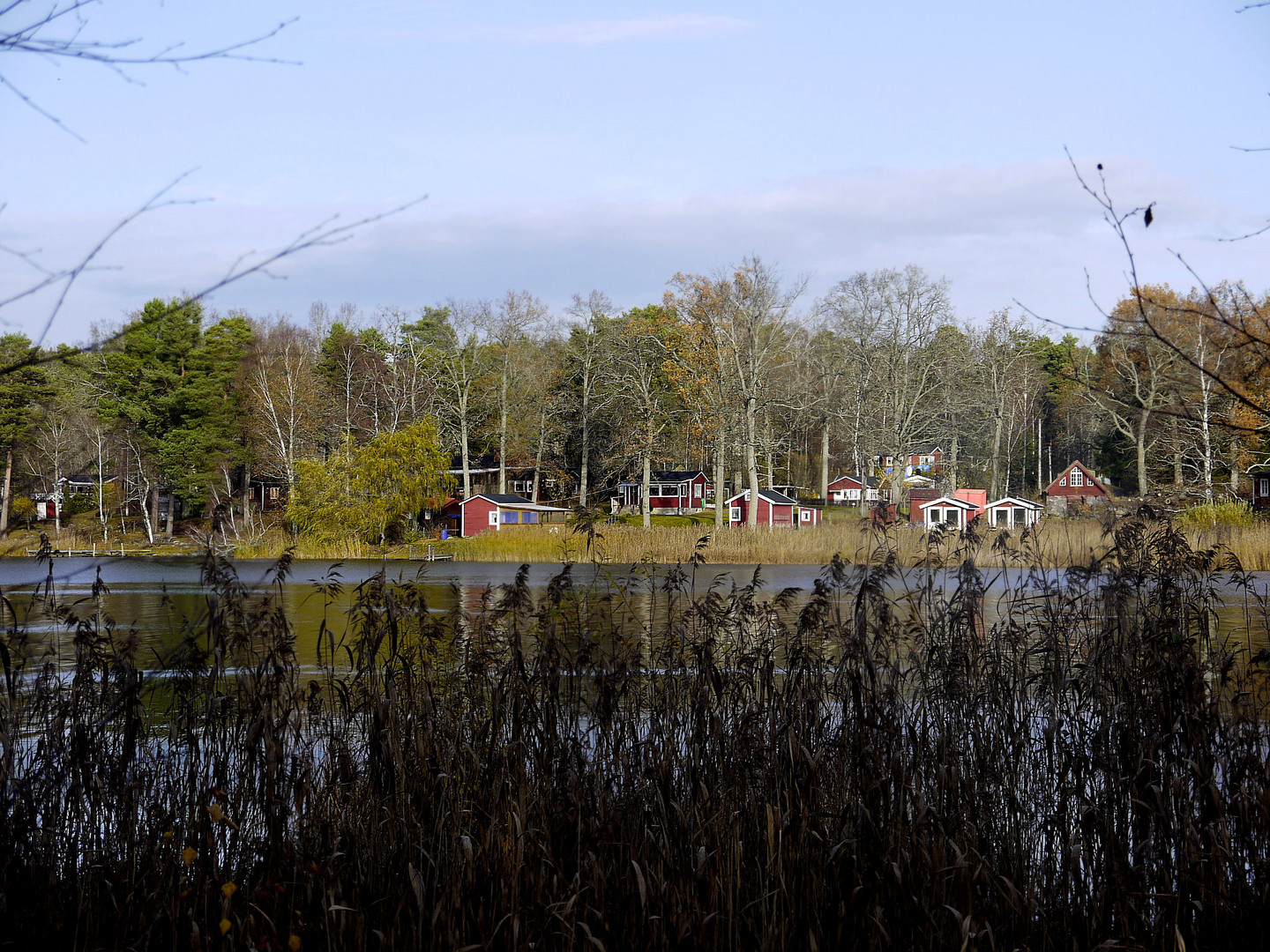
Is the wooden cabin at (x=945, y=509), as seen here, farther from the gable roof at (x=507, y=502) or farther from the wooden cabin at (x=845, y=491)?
the gable roof at (x=507, y=502)

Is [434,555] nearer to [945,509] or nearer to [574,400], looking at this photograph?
[574,400]

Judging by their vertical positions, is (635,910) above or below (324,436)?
below

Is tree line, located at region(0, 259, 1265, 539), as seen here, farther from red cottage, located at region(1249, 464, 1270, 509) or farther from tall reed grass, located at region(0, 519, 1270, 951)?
tall reed grass, located at region(0, 519, 1270, 951)

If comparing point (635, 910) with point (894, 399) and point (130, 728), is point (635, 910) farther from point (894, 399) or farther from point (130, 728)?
point (894, 399)

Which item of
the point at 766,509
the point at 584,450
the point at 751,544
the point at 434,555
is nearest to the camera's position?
the point at 751,544

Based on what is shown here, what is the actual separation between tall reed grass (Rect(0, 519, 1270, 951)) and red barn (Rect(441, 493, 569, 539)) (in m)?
44.0

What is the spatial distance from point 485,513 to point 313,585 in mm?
35470

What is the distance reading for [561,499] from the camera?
62031 mm

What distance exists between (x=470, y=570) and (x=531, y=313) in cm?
2595

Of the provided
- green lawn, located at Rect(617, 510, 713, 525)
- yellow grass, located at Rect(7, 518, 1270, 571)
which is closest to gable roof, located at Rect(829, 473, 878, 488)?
green lawn, located at Rect(617, 510, 713, 525)

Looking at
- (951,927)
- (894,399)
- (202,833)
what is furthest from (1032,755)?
(894,399)

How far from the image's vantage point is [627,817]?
470 centimetres

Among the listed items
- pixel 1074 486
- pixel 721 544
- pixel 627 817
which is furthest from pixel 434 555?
pixel 1074 486

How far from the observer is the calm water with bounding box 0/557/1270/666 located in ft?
44.6
